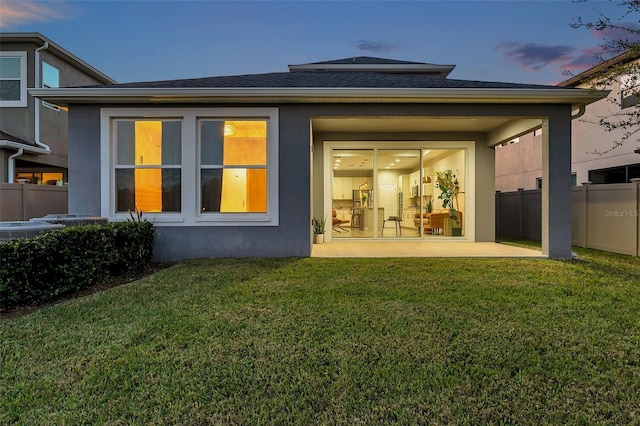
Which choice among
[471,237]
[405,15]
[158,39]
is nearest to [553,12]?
[405,15]

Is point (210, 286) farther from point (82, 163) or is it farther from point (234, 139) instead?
point (82, 163)

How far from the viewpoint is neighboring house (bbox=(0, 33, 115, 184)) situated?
10.2m

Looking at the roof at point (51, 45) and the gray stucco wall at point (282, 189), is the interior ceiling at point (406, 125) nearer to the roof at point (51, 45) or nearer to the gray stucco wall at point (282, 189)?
the gray stucco wall at point (282, 189)

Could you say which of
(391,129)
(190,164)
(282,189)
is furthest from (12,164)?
(391,129)

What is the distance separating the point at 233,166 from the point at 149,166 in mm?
1703

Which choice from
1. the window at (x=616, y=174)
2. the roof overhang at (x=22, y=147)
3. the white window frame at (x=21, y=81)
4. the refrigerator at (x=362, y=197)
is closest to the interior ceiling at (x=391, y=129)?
the refrigerator at (x=362, y=197)

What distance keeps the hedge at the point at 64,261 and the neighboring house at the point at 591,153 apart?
32.6 ft

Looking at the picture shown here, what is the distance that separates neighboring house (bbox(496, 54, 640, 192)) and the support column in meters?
1.86

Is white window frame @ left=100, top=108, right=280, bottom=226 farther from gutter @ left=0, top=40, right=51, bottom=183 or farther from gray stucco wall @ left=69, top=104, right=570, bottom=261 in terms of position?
gutter @ left=0, top=40, right=51, bottom=183

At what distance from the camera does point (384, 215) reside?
33.6 feet

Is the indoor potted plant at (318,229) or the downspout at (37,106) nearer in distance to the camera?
the indoor potted plant at (318,229)

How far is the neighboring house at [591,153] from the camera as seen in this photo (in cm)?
1041

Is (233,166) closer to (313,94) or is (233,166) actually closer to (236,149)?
(236,149)

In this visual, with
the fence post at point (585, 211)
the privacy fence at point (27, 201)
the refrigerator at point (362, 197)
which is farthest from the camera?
the refrigerator at point (362, 197)
